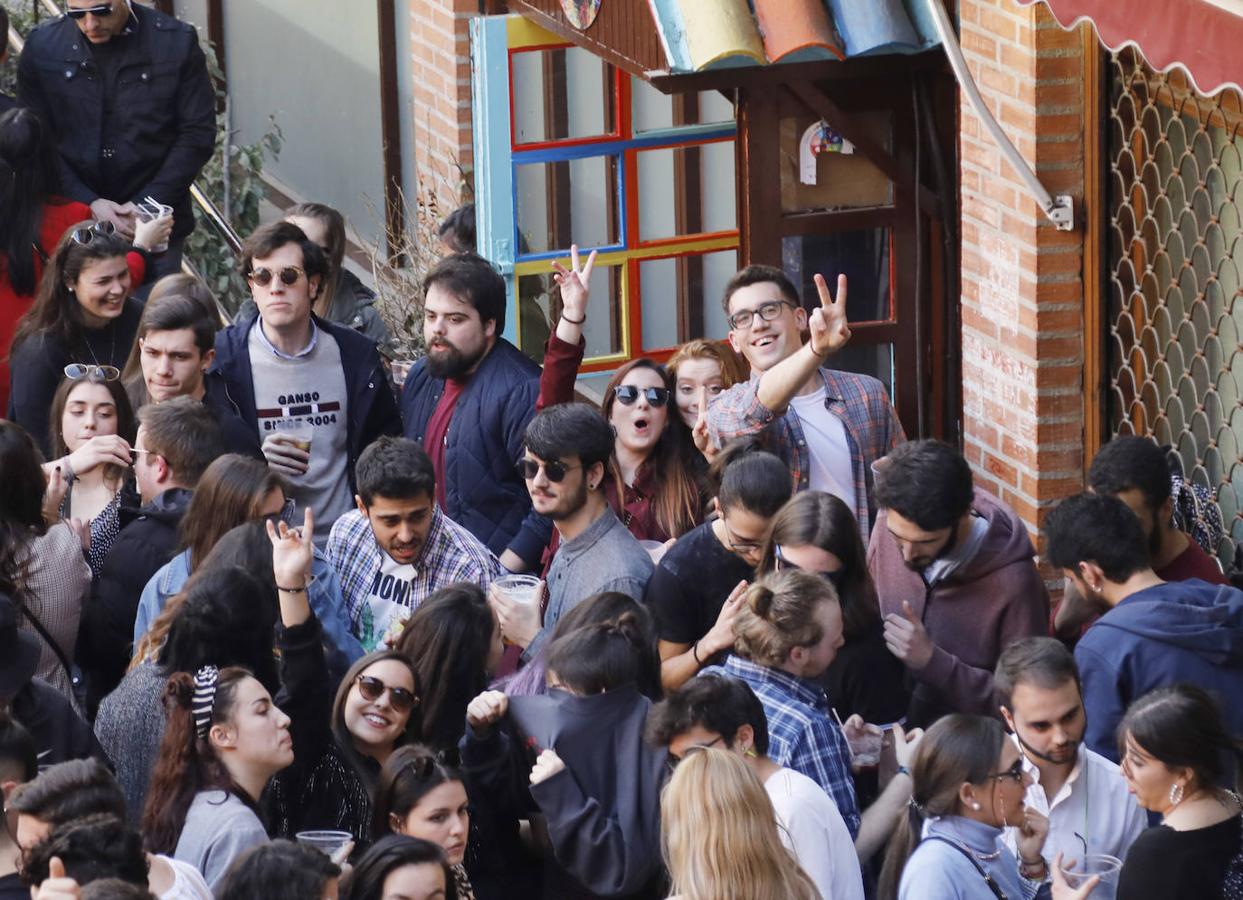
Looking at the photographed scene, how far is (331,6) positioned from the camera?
14.6 metres

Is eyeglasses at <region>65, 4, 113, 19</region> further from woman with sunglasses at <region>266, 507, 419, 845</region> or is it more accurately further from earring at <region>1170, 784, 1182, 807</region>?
earring at <region>1170, 784, 1182, 807</region>

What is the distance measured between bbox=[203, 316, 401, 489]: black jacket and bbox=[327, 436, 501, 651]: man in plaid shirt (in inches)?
42.5

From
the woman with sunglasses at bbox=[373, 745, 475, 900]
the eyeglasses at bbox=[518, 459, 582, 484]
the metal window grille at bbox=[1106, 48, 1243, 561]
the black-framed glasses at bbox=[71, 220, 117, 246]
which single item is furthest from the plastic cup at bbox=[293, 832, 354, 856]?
the metal window grille at bbox=[1106, 48, 1243, 561]

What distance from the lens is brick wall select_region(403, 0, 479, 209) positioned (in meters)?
10.9

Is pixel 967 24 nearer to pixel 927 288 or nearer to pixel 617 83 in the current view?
pixel 927 288

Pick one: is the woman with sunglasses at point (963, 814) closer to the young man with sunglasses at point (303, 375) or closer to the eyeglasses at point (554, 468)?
the eyeglasses at point (554, 468)

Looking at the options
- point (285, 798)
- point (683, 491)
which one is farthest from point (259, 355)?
point (285, 798)

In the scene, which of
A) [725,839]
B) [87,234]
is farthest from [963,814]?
[87,234]

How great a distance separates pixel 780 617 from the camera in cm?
473

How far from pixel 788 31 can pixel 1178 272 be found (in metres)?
1.66

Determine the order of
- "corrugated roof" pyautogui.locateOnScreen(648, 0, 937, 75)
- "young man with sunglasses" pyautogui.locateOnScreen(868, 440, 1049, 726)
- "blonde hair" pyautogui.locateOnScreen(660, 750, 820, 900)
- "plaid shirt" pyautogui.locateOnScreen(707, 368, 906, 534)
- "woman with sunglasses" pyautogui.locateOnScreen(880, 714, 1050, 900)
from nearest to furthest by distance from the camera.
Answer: "blonde hair" pyautogui.locateOnScreen(660, 750, 820, 900), "woman with sunglasses" pyautogui.locateOnScreen(880, 714, 1050, 900), "young man with sunglasses" pyautogui.locateOnScreen(868, 440, 1049, 726), "plaid shirt" pyautogui.locateOnScreen(707, 368, 906, 534), "corrugated roof" pyautogui.locateOnScreen(648, 0, 937, 75)

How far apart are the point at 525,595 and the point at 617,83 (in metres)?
4.78

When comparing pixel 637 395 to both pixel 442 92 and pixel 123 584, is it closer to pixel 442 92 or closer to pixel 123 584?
pixel 123 584

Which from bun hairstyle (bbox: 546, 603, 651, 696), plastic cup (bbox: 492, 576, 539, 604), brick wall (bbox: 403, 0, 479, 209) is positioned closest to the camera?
bun hairstyle (bbox: 546, 603, 651, 696)
